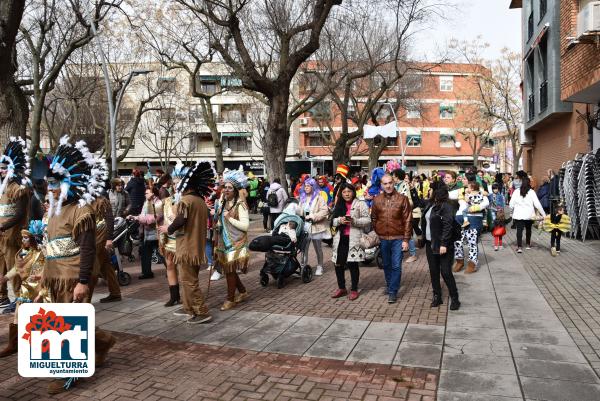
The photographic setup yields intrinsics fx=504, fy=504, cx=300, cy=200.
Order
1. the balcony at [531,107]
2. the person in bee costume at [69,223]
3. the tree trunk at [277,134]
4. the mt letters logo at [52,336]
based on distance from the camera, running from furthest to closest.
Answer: the balcony at [531,107] → the tree trunk at [277,134] → the person in bee costume at [69,223] → the mt letters logo at [52,336]

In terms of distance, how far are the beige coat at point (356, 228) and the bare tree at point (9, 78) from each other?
6362 mm

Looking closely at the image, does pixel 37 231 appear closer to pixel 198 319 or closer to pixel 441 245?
pixel 198 319

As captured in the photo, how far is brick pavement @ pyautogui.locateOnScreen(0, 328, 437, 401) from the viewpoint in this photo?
411 cm

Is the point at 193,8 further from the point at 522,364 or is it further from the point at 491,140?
the point at 491,140

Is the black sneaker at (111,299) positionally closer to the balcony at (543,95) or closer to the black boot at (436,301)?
the black boot at (436,301)

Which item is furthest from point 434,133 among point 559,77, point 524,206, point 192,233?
point 192,233

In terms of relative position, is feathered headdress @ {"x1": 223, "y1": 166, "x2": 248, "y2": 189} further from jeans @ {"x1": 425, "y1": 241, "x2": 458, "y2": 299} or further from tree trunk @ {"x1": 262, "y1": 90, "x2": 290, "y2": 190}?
tree trunk @ {"x1": 262, "y1": 90, "x2": 290, "y2": 190}

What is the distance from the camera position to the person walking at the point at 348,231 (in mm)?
7027

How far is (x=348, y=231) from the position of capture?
23.5ft

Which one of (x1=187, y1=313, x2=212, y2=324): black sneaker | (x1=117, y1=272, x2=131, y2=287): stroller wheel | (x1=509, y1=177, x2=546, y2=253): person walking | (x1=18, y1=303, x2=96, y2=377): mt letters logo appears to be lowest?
(x1=187, y1=313, x2=212, y2=324): black sneaker

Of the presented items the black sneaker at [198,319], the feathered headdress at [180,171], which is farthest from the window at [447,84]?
the black sneaker at [198,319]

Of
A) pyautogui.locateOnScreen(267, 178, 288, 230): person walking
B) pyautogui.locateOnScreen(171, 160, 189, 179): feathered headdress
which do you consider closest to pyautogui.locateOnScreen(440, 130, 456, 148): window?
pyautogui.locateOnScreen(267, 178, 288, 230): person walking

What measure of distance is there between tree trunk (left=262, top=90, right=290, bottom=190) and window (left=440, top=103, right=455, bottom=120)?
41910 mm

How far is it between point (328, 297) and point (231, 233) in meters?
1.75
